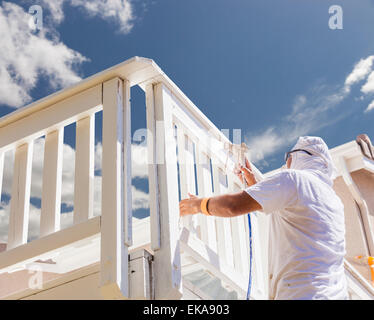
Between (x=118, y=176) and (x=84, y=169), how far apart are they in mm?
263

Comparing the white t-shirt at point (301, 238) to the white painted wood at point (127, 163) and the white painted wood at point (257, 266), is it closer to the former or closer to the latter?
the white painted wood at point (127, 163)

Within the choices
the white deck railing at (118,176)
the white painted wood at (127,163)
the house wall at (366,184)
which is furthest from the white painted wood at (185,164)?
the house wall at (366,184)

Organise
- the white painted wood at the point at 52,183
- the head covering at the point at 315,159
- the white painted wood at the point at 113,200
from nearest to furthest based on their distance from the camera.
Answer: the white painted wood at the point at 113,200, the white painted wood at the point at 52,183, the head covering at the point at 315,159

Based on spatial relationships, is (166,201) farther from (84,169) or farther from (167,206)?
(84,169)

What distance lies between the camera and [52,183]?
2223 millimetres

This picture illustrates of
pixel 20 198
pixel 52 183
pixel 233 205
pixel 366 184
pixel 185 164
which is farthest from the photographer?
pixel 366 184

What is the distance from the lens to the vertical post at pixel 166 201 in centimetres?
189

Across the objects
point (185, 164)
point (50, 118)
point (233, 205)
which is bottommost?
point (233, 205)

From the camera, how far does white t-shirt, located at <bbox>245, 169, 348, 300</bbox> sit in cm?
192

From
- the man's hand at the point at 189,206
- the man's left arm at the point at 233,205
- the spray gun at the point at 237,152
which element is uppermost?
the spray gun at the point at 237,152

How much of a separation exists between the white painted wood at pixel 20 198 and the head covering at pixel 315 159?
148 centimetres

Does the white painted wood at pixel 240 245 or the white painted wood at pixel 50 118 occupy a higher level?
the white painted wood at pixel 50 118

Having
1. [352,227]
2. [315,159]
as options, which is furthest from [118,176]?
[352,227]

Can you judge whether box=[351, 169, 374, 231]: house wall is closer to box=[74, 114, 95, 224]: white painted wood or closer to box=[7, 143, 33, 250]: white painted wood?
box=[74, 114, 95, 224]: white painted wood
